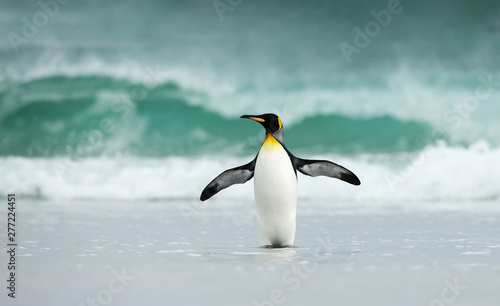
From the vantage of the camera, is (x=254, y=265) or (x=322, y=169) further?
(x=322, y=169)

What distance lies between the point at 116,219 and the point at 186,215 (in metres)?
1.10

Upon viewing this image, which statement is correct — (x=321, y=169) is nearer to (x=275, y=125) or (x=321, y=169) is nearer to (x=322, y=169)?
(x=322, y=169)

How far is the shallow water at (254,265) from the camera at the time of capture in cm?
350

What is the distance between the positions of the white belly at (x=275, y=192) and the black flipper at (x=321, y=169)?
20 centimetres

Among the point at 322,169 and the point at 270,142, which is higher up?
the point at 270,142

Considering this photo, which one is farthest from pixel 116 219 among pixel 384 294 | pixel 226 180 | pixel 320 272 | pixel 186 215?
pixel 384 294

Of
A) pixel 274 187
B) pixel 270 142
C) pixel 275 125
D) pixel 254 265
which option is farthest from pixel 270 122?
pixel 254 265

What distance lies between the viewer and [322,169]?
5.85m

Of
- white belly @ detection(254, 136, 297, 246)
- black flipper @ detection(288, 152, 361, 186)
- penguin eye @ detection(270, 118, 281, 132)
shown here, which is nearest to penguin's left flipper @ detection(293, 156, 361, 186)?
black flipper @ detection(288, 152, 361, 186)

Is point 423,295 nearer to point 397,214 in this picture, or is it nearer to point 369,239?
point 369,239

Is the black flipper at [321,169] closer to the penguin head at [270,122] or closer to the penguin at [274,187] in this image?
the penguin at [274,187]

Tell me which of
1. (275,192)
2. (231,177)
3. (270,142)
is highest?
(270,142)

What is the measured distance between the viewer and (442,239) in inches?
240

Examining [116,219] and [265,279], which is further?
[116,219]
